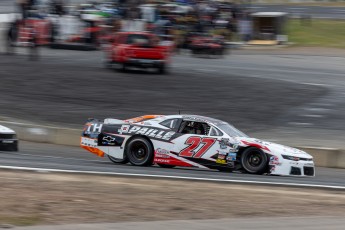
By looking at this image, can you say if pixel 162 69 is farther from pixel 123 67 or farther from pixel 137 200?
pixel 137 200

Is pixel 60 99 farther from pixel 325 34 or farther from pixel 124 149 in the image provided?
pixel 325 34

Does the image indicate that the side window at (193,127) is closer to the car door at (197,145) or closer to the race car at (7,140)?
the car door at (197,145)

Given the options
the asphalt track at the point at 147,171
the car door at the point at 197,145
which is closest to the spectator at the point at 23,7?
the asphalt track at the point at 147,171

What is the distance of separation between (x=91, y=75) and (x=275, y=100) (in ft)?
20.9

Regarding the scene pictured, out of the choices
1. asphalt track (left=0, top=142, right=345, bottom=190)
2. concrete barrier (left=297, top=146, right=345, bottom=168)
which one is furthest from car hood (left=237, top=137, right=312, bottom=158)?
concrete barrier (left=297, top=146, right=345, bottom=168)

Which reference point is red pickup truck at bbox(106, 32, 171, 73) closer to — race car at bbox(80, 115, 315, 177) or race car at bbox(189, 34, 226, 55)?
Answer: race car at bbox(189, 34, 226, 55)

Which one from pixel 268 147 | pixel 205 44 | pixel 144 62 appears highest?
pixel 205 44

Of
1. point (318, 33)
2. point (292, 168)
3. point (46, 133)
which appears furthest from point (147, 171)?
point (318, 33)

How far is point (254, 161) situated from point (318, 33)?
1077 inches

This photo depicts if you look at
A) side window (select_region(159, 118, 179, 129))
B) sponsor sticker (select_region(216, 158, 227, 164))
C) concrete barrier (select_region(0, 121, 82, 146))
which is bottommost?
concrete barrier (select_region(0, 121, 82, 146))

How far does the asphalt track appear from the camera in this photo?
13373mm

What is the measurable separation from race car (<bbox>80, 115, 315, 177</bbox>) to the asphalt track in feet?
0.70

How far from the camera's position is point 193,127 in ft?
49.2

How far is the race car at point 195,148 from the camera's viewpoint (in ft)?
48.0
